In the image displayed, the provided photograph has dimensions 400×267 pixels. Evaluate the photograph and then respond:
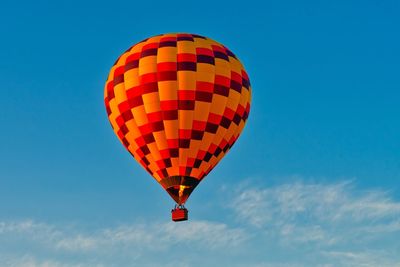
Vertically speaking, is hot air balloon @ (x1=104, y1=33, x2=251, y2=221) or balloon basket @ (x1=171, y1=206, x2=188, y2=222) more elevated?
hot air balloon @ (x1=104, y1=33, x2=251, y2=221)

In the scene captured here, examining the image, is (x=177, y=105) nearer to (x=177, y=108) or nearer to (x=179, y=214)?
(x=177, y=108)

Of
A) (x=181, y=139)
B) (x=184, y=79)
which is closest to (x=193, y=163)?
(x=181, y=139)

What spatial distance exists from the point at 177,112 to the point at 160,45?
11.5 ft

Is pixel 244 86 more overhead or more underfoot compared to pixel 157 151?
more overhead

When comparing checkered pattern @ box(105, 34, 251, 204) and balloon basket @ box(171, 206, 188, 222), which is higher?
checkered pattern @ box(105, 34, 251, 204)

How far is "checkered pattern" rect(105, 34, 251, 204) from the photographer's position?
4334 cm

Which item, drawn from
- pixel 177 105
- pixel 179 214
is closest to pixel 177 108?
pixel 177 105

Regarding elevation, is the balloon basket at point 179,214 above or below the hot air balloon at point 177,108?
below

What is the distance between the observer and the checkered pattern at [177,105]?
142 ft

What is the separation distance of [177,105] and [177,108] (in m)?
0.14

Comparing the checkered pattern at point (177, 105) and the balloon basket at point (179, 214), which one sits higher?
the checkered pattern at point (177, 105)

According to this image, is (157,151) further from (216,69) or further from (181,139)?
(216,69)

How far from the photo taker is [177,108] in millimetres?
43281

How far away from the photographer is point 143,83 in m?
43.6
